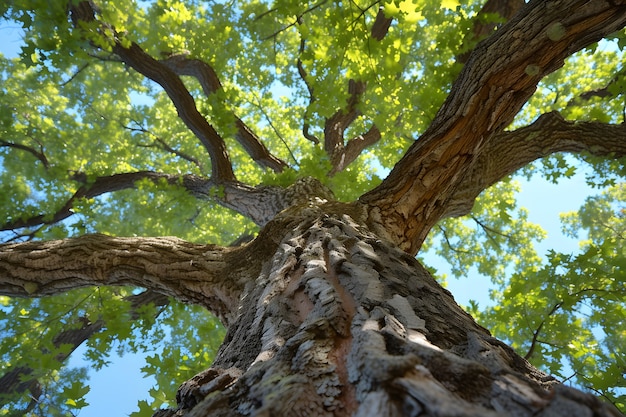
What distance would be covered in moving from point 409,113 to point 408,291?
11.9ft

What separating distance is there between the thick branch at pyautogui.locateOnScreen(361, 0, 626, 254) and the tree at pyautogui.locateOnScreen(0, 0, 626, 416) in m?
0.02

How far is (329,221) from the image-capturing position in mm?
2650

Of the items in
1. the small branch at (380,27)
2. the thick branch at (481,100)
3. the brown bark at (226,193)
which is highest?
the small branch at (380,27)

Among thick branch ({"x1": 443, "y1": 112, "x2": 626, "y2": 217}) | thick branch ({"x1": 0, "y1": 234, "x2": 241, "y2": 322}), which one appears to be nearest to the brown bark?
thick branch ({"x1": 0, "y1": 234, "x2": 241, "y2": 322})

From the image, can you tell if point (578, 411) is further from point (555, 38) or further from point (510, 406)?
point (555, 38)

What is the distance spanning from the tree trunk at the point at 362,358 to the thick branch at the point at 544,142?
8.86 ft

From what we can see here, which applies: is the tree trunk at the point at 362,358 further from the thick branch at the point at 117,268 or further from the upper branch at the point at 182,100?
the upper branch at the point at 182,100

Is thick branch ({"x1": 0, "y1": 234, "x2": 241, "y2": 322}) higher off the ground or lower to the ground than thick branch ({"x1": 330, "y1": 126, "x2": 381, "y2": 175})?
lower

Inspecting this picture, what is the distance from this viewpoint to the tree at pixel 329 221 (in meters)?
0.99

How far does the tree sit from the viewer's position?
987 millimetres

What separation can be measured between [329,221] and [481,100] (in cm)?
154

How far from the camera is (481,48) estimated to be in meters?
3.00

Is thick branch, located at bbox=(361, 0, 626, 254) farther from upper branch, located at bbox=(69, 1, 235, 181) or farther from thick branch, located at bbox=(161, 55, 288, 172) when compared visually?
thick branch, located at bbox=(161, 55, 288, 172)

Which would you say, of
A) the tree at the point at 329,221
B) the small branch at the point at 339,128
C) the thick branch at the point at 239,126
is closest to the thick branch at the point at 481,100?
the tree at the point at 329,221
